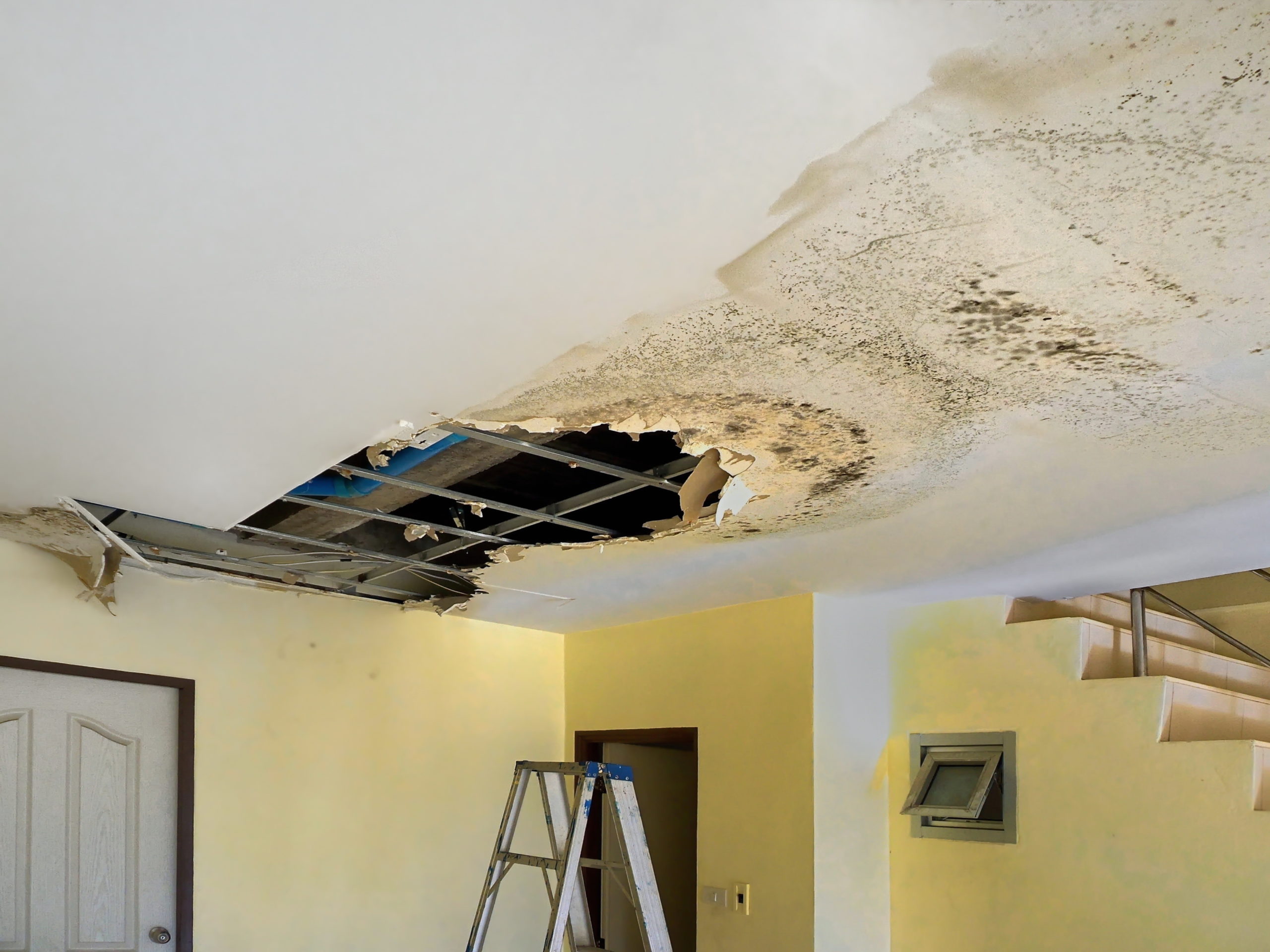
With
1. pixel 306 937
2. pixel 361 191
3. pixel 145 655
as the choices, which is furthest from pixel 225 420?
pixel 306 937

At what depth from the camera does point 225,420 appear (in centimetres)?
231

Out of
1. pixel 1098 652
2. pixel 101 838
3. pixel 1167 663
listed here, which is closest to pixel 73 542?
pixel 101 838

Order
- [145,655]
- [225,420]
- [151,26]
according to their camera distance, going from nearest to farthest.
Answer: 1. [151,26]
2. [225,420]
3. [145,655]

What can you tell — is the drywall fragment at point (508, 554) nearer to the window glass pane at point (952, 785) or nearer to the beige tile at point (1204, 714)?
the window glass pane at point (952, 785)

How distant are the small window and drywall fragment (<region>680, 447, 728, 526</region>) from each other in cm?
181

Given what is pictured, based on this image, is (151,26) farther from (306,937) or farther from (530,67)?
(306,937)

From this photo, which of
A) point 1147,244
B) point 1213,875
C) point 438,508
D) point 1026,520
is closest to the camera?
point 1147,244

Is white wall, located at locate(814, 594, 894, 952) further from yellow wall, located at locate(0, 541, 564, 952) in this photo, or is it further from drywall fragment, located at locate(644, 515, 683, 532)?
→ yellow wall, located at locate(0, 541, 564, 952)

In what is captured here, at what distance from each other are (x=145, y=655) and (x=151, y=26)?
134 inches

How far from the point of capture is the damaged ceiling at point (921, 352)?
1217 millimetres

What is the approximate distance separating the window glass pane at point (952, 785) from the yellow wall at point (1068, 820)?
0.15m

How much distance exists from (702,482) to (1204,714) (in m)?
2.33

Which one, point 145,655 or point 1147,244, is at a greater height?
point 1147,244

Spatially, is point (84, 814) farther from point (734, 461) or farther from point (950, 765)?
point (950, 765)
